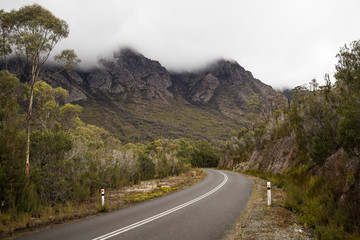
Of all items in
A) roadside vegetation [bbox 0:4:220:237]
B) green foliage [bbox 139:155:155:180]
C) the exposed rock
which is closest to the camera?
roadside vegetation [bbox 0:4:220:237]

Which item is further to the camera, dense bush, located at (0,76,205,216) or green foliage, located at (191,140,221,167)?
green foliage, located at (191,140,221,167)

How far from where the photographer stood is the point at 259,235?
5789 mm

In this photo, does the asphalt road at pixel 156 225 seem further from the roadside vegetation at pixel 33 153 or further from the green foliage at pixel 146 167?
the green foliage at pixel 146 167

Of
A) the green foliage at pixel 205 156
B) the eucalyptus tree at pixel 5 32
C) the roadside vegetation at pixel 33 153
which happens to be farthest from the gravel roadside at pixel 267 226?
the green foliage at pixel 205 156

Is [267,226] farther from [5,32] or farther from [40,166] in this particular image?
[5,32]

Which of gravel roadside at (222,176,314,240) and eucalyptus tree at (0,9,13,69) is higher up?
eucalyptus tree at (0,9,13,69)

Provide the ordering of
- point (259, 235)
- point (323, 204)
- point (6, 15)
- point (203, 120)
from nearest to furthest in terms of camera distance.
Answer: point (259, 235) < point (323, 204) < point (6, 15) < point (203, 120)

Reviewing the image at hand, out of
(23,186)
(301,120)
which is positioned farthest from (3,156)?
(301,120)

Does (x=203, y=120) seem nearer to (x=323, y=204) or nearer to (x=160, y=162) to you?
(x=160, y=162)

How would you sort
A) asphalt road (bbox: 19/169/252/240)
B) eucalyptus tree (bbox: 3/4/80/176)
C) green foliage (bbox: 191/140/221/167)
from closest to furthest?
asphalt road (bbox: 19/169/252/240) < eucalyptus tree (bbox: 3/4/80/176) < green foliage (bbox: 191/140/221/167)

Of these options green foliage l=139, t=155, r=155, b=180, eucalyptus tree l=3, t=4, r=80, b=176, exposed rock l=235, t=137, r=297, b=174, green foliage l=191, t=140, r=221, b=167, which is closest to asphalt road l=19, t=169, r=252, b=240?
eucalyptus tree l=3, t=4, r=80, b=176

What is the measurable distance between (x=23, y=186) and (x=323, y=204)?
11453mm

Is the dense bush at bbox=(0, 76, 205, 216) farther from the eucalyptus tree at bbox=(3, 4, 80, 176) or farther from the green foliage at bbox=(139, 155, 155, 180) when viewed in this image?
the green foliage at bbox=(139, 155, 155, 180)

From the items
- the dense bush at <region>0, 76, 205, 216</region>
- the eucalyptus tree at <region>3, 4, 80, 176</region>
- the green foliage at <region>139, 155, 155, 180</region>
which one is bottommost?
the green foliage at <region>139, 155, 155, 180</region>
